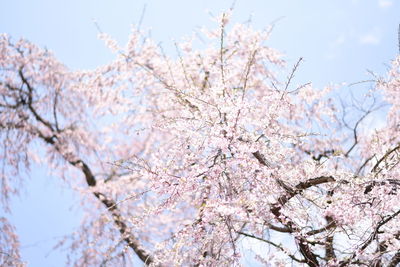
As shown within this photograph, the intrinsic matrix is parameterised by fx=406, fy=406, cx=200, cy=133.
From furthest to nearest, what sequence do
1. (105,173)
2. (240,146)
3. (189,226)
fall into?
(105,173) → (189,226) → (240,146)

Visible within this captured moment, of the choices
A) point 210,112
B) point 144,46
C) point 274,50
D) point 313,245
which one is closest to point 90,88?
point 144,46

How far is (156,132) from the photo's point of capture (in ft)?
35.9

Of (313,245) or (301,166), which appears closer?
(313,245)

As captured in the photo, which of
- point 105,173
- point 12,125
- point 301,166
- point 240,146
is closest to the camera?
point 240,146

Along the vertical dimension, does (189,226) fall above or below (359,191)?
below

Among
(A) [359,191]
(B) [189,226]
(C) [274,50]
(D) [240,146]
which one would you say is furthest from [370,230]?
(C) [274,50]

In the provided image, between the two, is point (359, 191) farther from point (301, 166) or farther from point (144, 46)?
point (144, 46)

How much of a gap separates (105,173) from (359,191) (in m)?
7.22

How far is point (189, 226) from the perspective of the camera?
3.71 meters

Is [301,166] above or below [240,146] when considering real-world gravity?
above

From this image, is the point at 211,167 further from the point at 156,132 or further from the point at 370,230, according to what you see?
the point at 156,132

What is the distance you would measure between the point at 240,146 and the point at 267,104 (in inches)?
25.6

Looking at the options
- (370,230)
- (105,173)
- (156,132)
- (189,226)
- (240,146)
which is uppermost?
(156,132)

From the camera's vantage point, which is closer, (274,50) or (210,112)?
(210,112)
